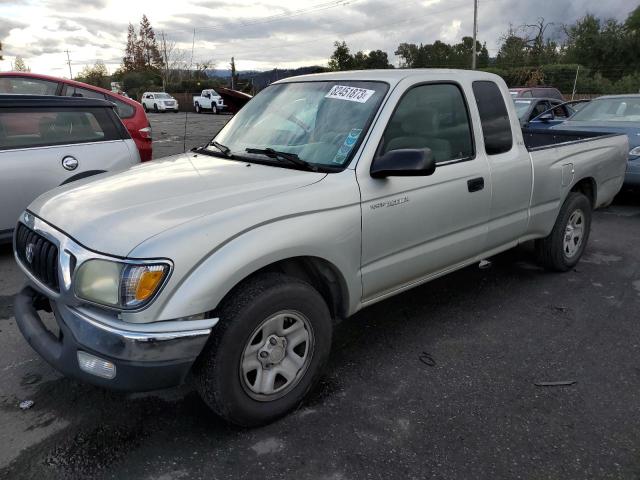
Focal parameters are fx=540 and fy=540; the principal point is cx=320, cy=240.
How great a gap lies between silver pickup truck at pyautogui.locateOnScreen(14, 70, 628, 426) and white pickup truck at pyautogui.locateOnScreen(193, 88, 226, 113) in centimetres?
3595

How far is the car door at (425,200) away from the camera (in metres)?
3.11

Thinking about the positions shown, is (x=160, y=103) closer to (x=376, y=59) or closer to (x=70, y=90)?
(x=376, y=59)

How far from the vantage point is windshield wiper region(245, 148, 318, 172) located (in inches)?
122

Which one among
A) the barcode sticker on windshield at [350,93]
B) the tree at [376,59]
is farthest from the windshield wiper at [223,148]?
the tree at [376,59]

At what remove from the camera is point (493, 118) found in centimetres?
395

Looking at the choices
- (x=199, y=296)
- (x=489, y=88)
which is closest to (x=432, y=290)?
(x=489, y=88)

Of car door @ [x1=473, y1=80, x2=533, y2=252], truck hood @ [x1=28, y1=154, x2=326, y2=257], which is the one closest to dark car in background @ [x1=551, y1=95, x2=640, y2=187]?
car door @ [x1=473, y1=80, x2=533, y2=252]

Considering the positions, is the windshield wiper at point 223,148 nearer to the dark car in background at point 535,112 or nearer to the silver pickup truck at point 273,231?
the silver pickup truck at point 273,231

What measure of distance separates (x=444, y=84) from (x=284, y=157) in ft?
4.21

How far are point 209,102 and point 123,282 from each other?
1553 inches

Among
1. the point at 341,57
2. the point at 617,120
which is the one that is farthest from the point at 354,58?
the point at 617,120

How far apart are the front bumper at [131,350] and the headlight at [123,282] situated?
0.11 metres

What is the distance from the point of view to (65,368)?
244 cm

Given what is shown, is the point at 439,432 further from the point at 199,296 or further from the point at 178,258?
the point at 178,258
